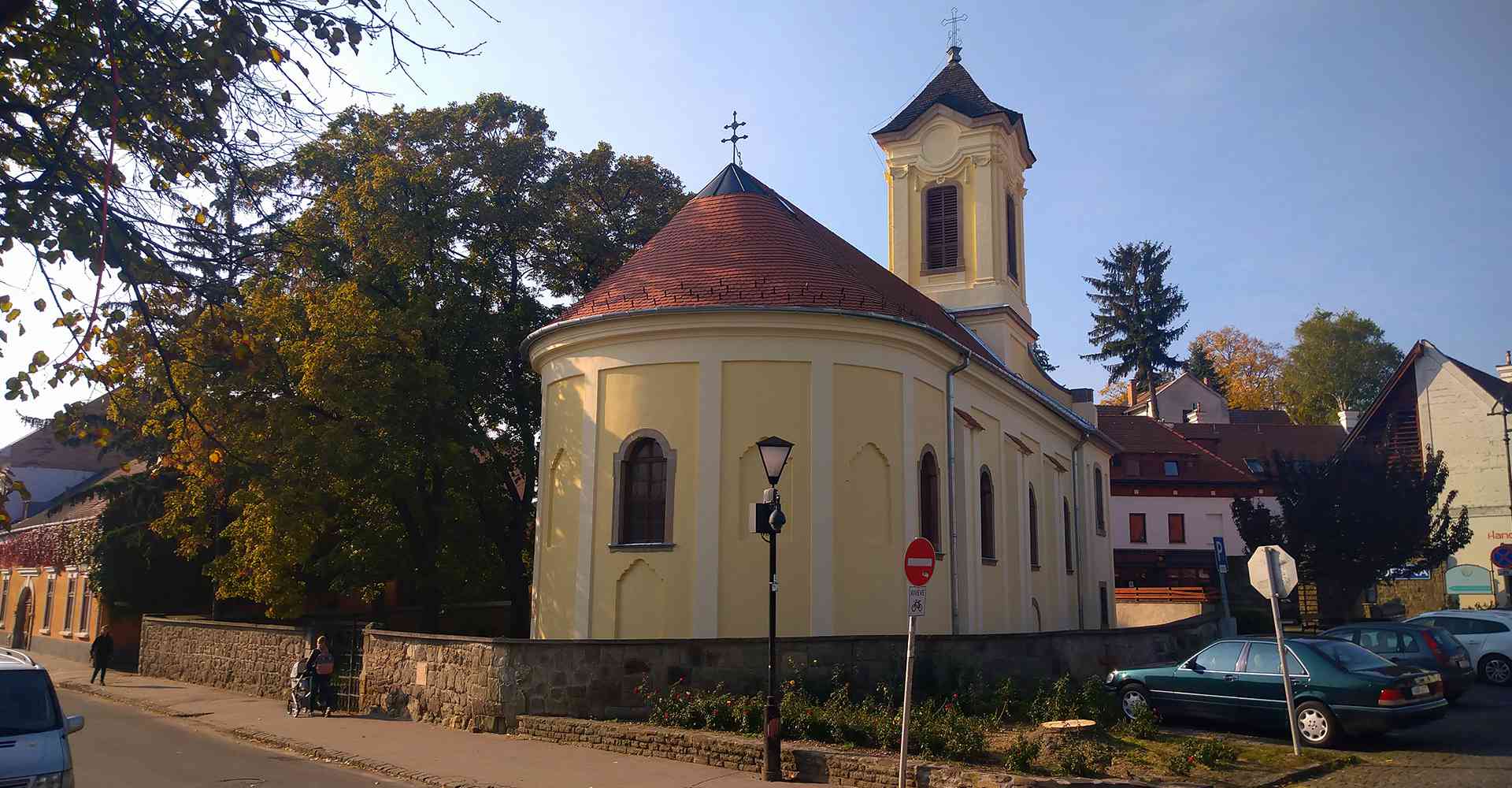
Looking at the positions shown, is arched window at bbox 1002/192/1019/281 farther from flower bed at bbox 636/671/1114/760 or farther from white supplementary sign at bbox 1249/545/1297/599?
white supplementary sign at bbox 1249/545/1297/599

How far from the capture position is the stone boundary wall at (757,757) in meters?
10.7

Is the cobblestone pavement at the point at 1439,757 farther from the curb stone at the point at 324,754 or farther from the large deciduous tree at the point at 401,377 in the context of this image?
the large deciduous tree at the point at 401,377

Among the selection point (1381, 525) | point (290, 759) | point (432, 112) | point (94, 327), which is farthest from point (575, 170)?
point (1381, 525)

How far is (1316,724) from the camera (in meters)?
13.1

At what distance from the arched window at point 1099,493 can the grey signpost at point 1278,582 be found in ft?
74.5

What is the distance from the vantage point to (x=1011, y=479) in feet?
86.9

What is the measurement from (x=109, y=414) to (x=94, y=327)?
3189 millimetres

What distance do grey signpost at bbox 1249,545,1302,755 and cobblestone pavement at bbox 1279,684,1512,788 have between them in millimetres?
900

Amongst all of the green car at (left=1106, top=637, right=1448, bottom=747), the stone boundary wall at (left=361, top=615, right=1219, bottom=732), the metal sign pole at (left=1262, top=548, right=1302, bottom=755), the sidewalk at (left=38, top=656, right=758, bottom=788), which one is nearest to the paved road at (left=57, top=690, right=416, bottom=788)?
the sidewalk at (left=38, top=656, right=758, bottom=788)

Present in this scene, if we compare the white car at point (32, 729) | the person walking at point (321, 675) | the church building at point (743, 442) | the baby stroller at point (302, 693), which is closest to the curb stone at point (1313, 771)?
the church building at point (743, 442)

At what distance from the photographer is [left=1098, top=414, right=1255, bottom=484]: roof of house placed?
5081 centimetres

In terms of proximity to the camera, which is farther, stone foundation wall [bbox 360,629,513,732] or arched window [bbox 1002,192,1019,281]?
arched window [bbox 1002,192,1019,281]

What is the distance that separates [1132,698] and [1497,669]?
35.6 feet

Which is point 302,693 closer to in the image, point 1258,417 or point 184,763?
point 184,763
